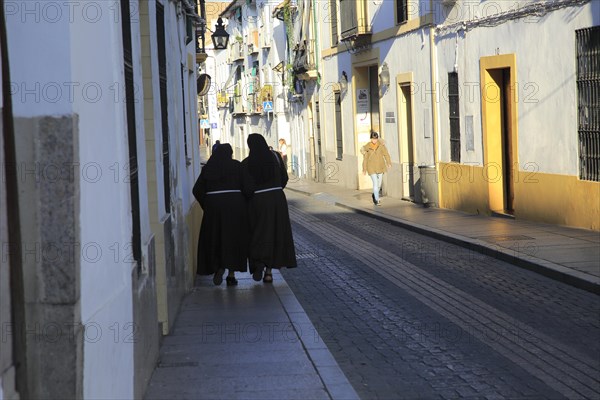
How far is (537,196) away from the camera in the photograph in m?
17.0

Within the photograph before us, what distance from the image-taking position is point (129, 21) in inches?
261

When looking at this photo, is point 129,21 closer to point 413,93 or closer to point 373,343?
point 373,343

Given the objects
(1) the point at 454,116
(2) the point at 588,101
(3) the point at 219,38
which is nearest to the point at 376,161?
(1) the point at 454,116

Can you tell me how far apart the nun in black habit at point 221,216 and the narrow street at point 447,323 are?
3.00 feet

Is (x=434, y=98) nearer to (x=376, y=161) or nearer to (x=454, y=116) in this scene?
(x=454, y=116)

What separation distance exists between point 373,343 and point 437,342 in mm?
538

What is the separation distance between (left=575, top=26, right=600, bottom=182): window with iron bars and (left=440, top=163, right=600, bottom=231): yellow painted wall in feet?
0.90

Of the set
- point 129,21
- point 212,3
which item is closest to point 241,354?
point 129,21

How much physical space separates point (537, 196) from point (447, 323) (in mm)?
8071

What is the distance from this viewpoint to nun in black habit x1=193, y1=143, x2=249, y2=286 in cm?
1185

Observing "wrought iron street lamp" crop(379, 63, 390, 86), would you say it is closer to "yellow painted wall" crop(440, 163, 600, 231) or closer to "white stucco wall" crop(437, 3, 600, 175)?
"yellow painted wall" crop(440, 163, 600, 231)

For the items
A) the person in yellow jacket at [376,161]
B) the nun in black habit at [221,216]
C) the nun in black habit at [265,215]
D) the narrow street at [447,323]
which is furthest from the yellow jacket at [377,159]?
the nun in black habit at [221,216]

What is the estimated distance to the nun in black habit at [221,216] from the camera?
Result: 1185 centimetres

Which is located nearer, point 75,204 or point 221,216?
point 75,204
